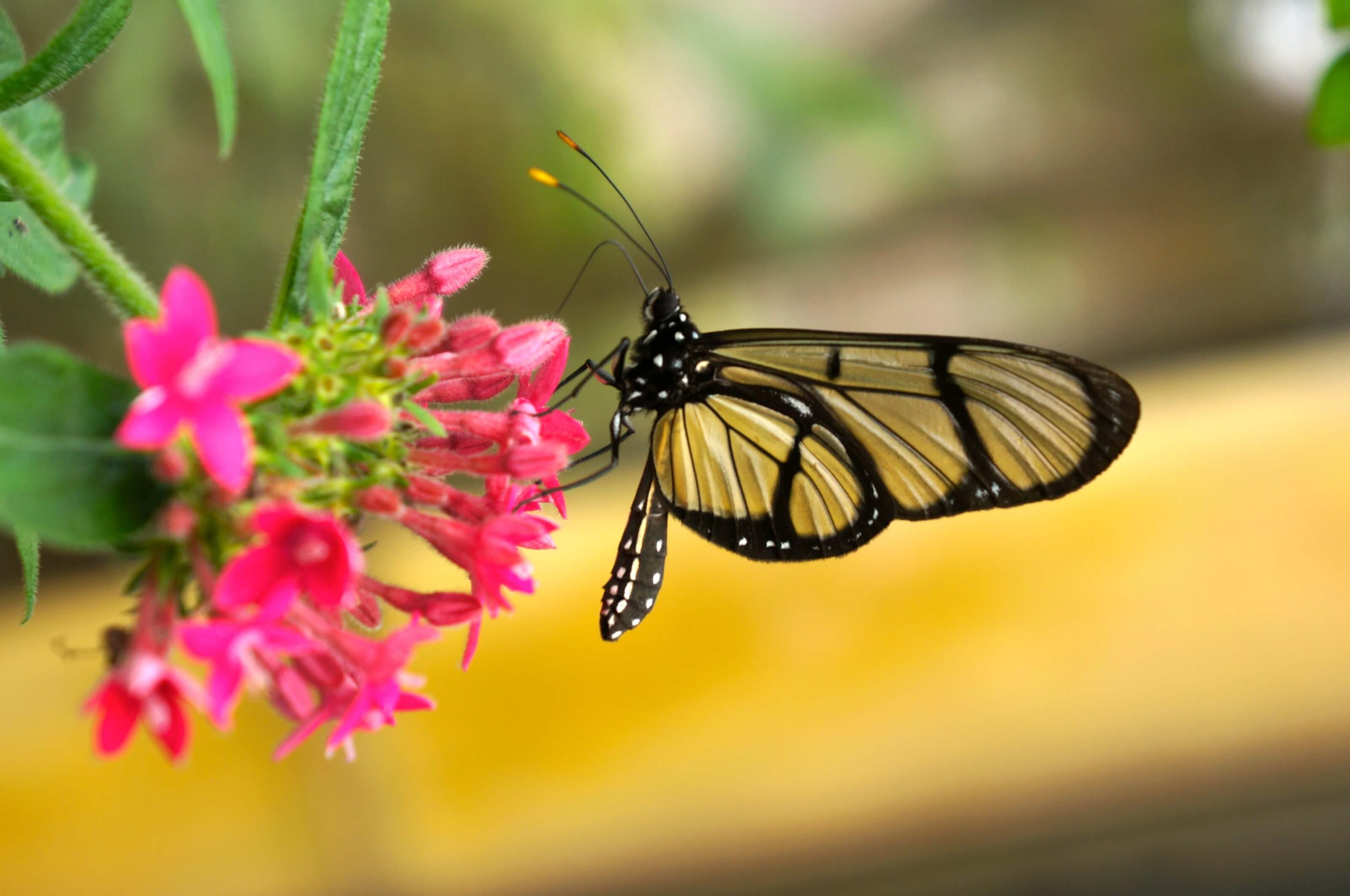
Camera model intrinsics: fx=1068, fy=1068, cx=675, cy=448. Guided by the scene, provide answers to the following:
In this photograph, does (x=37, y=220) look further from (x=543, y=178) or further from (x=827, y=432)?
(x=827, y=432)

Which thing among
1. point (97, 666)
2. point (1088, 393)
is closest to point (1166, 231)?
point (1088, 393)

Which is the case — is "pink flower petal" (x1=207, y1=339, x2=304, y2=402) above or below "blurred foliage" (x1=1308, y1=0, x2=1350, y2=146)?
below

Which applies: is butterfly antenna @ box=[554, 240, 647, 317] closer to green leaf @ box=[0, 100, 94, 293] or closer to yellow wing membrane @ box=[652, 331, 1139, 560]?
yellow wing membrane @ box=[652, 331, 1139, 560]

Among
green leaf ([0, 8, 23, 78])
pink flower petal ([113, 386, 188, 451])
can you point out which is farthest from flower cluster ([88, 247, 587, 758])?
green leaf ([0, 8, 23, 78])

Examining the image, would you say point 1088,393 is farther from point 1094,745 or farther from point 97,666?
point 97,666

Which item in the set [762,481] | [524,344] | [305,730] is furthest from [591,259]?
[305,730]

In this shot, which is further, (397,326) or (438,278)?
(438,278)
